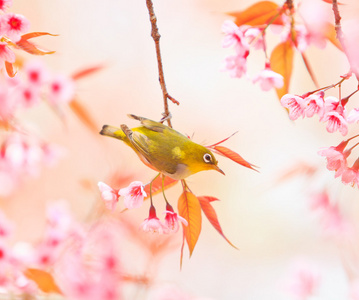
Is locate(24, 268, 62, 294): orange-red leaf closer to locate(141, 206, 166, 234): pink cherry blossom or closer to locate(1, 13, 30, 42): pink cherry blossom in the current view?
locate(141, 206, 166, 234): pink cherry blossom

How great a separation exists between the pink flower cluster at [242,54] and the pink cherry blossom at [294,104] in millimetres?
102

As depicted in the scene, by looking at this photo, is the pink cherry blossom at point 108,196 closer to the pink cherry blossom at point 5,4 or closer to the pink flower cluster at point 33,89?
the pink cherry blossom at point 5,4

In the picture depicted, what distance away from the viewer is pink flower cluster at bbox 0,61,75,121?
102 cm

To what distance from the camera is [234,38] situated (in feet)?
2.25

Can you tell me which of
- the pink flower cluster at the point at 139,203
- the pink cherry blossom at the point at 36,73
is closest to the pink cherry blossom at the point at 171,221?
the pink flower cluster at the point at 139,203

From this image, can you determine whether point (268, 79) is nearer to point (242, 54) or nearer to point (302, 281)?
point (242, 54)

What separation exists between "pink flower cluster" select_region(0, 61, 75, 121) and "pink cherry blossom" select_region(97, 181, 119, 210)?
1.54 ft

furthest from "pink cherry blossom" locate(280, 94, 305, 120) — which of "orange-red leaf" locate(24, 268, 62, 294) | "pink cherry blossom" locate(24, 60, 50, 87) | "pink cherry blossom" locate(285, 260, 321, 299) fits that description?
"pink cherry blossom" locate(285, 260, 321, 299)

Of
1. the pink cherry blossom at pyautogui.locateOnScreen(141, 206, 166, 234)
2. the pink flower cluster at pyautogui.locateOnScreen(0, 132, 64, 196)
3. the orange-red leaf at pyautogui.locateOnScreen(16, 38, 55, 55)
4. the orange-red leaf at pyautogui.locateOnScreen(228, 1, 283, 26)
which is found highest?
the orange-red leaf at pyautogui.locateOnScreen(228, 1, 283, 26)

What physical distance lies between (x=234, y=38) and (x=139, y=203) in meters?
0.31

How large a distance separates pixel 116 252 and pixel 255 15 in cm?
56

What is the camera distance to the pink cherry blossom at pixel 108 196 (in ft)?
1.86

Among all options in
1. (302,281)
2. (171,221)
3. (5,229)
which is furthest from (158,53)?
(302,281)

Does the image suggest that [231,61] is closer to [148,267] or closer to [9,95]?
[148,267]
